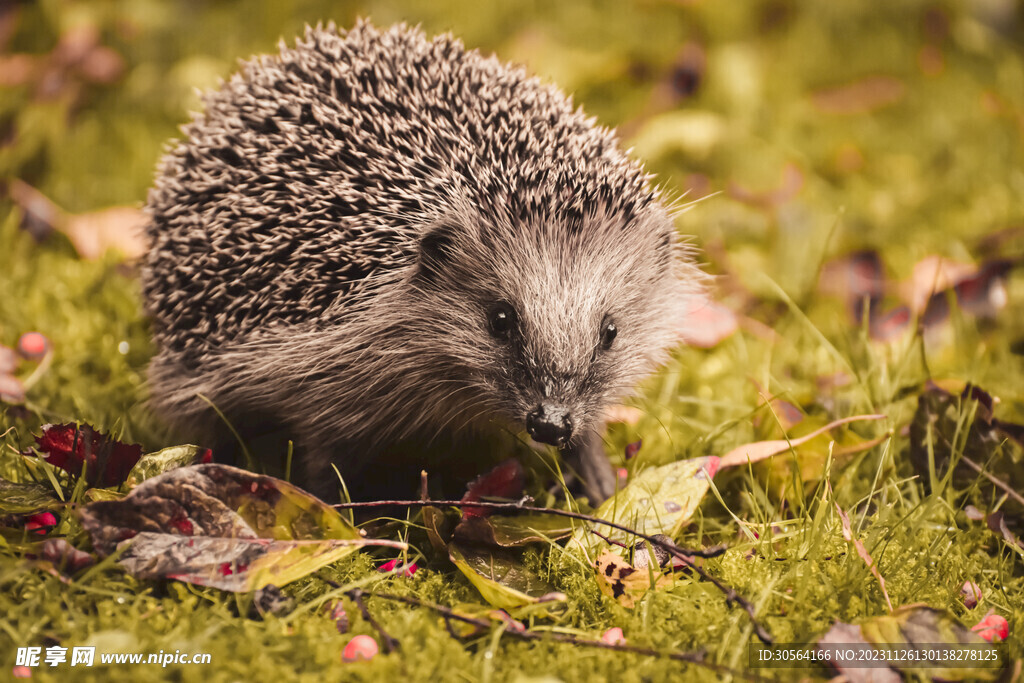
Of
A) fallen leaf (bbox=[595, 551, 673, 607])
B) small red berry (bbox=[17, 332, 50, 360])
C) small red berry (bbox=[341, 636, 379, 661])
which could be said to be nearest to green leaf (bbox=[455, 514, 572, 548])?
fallen leaf (bbox=[595, 551, 673, 607])

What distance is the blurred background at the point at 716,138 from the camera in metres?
4.08

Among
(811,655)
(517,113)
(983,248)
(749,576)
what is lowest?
(811,655)

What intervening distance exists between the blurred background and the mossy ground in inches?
0.8

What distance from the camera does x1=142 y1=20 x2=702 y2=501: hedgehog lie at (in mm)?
2947

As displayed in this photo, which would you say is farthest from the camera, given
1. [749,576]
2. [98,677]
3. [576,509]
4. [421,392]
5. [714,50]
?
[714,50]

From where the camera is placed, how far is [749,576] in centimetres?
241

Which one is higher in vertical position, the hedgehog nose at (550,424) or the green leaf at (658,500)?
the hedgehog nose at (550,424)

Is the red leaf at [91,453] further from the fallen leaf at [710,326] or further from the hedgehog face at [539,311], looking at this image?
the fallen leaf at [710,326]

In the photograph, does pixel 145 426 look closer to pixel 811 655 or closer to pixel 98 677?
pixel 98 677

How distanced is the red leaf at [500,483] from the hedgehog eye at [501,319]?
45 cm

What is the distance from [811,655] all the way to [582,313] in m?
1.25

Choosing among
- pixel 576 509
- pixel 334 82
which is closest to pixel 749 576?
pixel 576 509

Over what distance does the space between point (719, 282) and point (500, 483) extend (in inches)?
96.6

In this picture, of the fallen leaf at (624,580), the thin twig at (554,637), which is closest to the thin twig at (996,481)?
the fallen leaf at (624,580)
